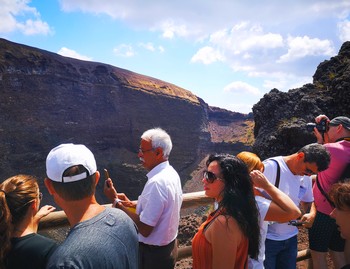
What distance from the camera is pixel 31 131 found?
3878 cm

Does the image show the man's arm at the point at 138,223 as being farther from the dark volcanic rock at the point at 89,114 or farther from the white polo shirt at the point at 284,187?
the dark volcanic rock at the point at 89,114

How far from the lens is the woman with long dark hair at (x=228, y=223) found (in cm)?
170

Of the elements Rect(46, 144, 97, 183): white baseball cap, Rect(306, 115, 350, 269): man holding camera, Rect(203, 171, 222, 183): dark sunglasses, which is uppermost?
Rect(46, 144, 97, 183): white baseball cap

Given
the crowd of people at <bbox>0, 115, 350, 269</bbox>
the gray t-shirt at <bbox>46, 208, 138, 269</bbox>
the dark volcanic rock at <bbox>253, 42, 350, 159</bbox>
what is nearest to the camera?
the gray t-shirt at <bbox>46, 208, 138, 269</bbox>

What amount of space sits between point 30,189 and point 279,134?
7.09 meters

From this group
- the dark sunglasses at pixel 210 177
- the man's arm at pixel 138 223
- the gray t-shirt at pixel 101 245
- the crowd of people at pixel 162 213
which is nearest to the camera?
the gray t-shirt at pixel 101 245

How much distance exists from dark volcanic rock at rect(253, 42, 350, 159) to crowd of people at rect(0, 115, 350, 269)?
467 centimetres

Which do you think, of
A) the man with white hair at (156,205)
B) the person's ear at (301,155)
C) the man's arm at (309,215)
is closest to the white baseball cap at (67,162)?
the man with white hair at (156,205)

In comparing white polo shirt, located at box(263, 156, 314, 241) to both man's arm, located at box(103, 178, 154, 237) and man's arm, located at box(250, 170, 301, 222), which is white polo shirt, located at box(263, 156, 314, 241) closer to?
man's arm, located at box(250, 170, 301, 222)

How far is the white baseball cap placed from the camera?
61.2 inches

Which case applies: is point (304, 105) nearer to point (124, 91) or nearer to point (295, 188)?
point (295, 188)

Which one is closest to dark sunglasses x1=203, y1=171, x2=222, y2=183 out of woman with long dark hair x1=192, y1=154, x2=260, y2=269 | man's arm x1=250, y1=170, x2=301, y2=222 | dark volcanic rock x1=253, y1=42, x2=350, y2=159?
woman with long dark hair x1=192, y1=154, x2=260, y2=269

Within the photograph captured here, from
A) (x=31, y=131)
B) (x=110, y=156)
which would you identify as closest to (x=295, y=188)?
(x=31, y=131)

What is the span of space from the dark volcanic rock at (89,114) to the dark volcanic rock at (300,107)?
32610 mm
